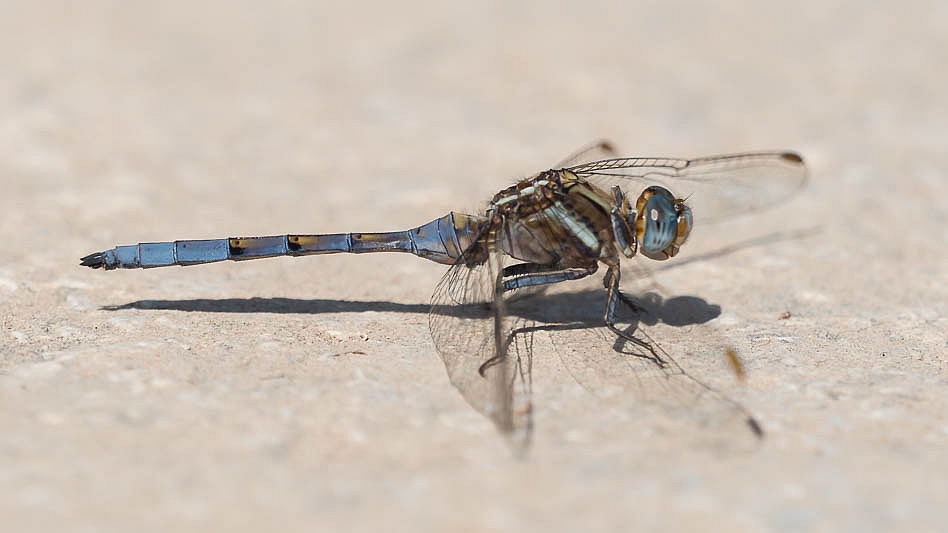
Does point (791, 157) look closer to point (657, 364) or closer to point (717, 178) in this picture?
point (717, 178)

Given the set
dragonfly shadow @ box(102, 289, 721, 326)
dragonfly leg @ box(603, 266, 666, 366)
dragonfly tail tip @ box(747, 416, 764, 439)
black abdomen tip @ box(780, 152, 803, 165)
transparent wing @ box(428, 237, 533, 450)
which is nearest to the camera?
dragonfly tail tip @ box(747, 416, 764, 439)

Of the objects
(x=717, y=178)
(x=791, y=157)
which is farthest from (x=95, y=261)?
(x=791, y=157)

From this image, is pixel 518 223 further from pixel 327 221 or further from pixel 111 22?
pixel 111 22

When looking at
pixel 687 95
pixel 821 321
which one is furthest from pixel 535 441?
pixel 687 95

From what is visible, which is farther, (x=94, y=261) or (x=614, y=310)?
(x=94, y=261)

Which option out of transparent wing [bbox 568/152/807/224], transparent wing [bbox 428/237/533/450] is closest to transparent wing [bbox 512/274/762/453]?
transparent wing [bbox 428/237/533/450]

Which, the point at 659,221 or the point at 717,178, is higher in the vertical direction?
the point at 717,178

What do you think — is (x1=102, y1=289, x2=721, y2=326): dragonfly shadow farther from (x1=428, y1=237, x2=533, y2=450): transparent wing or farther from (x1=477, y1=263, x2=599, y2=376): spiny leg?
(x1=477, y1=263, x2=599, y2=376): spiny leg
